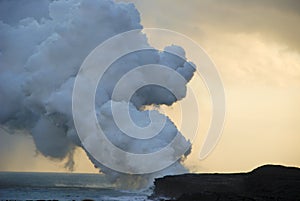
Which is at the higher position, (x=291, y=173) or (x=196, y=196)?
(x=291, y=173)

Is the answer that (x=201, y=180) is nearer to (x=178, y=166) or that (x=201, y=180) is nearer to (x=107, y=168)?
(x=178, y=166)

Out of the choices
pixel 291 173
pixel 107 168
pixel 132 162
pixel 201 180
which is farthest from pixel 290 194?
pixel 107 168

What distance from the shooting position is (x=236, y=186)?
8788 cm

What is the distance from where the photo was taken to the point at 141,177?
11894 cm

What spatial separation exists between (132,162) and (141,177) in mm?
6952

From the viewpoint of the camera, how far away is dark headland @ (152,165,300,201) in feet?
230

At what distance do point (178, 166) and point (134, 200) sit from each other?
3504 cm

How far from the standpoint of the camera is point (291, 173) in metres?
90.9

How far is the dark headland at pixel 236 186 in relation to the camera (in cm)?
7025

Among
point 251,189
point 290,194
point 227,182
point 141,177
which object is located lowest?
point 290,194

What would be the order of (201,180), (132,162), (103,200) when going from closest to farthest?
(103,200) < (201,180) < (132,162)

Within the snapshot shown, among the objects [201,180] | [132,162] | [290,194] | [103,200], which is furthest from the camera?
[132,162]

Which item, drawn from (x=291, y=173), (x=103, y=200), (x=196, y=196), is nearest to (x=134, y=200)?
(x=103, y=200)

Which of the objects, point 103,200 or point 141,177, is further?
point 141,177
